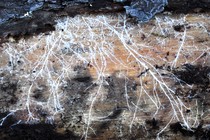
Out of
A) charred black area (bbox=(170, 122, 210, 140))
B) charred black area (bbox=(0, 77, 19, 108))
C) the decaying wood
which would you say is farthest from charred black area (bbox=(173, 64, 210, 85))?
charred black area (bbox=(0, 77, 19, 108))

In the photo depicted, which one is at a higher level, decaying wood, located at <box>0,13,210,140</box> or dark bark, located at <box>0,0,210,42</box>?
dark bark, located at <box>0,0,210,42</box>

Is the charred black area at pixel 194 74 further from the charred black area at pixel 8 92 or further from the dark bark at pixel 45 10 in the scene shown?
the charred black area at pixel 8 92

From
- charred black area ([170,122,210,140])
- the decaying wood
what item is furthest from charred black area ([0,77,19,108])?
charred black area ([170,122,210,140])

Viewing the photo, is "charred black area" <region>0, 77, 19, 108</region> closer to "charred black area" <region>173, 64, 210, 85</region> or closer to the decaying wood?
the decaying wood

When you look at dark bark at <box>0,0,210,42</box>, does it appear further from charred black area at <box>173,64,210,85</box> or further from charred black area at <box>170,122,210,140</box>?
charred black area at <box>170,122,210,140</box>

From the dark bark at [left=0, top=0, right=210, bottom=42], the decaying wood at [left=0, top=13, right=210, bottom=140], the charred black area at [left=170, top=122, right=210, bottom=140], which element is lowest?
the charred black area at [left=170, top=122, right=210, bottom=140]

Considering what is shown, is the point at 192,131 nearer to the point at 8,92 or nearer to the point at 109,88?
the point at 109,88

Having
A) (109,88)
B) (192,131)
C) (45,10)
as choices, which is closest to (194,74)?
(192,131)

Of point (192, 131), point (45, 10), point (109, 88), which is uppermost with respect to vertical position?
point (45, 10)

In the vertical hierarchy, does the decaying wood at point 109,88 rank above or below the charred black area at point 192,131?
above

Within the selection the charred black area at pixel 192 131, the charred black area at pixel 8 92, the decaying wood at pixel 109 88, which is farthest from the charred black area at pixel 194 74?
the charred black area at pixel 8 92
